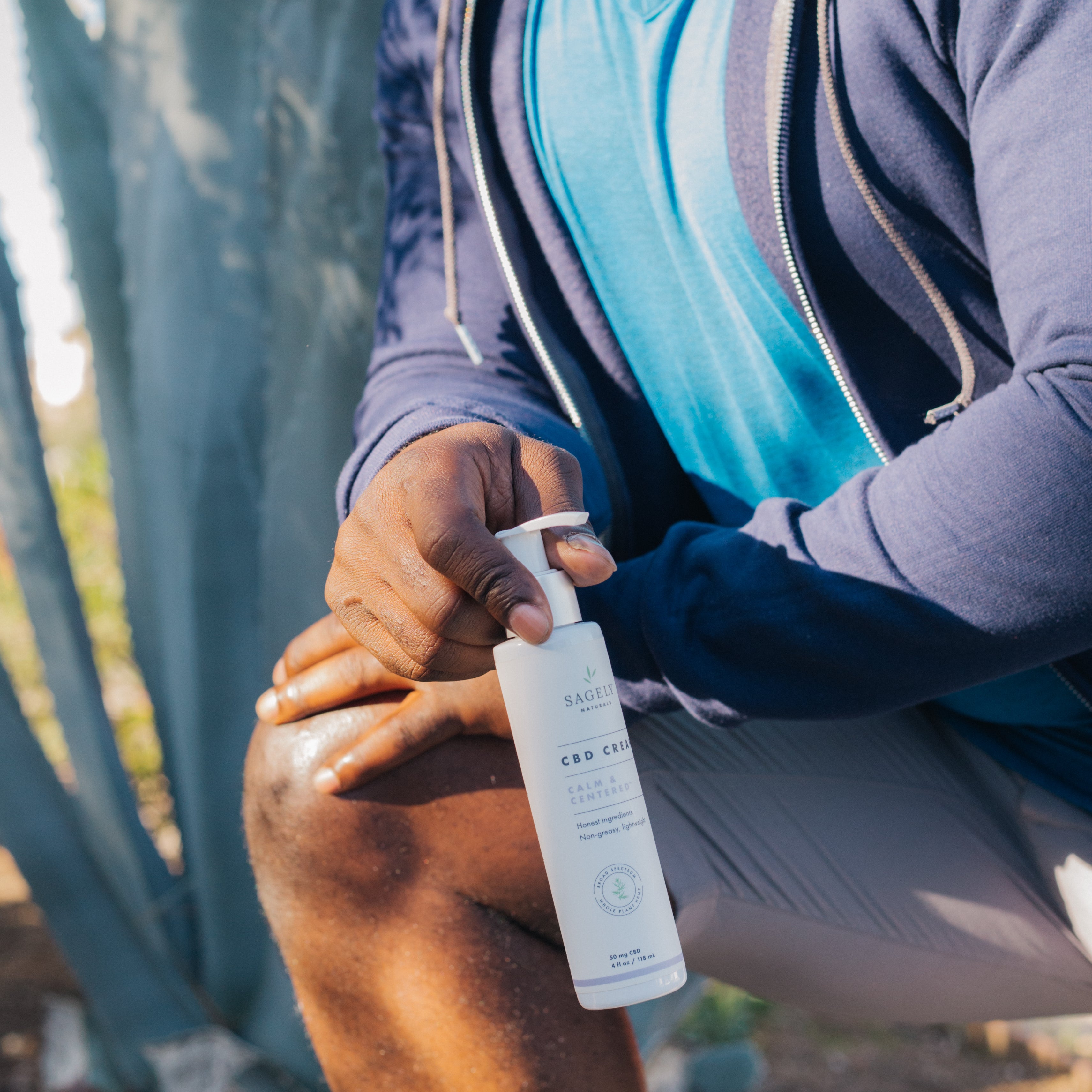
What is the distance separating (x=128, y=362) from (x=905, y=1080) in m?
2.65

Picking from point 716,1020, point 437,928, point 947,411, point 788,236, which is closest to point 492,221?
point 788,236

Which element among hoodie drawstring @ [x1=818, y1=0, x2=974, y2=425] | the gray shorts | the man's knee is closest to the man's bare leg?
the man's knee

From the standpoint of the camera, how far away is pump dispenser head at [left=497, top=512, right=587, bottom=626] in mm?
863

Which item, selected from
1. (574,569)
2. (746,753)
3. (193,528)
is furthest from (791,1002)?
(193,528)

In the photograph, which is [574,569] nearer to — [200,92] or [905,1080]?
[200,92]

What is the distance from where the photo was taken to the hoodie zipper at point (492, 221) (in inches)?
56.6

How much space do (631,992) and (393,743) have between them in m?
0.41

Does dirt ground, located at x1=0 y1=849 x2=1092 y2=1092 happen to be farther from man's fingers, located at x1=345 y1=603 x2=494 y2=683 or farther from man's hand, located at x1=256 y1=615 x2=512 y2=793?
man's fingers, located at x1=345 y1=603 x2=494 y2=683

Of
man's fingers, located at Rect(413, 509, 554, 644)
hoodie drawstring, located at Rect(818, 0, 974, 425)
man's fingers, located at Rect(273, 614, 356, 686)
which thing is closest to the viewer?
man's fingers, located at Rect(413, 509, 554, 644)

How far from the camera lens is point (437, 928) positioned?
115 cm

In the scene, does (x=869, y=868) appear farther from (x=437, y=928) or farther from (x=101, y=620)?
(x=101, y=620)

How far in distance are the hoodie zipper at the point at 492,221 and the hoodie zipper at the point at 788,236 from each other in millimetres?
382

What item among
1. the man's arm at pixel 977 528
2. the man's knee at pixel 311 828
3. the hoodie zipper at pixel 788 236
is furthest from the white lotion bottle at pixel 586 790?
the hoodie zipper at pixel 788 236

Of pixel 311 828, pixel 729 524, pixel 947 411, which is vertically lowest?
pixel 311 828
